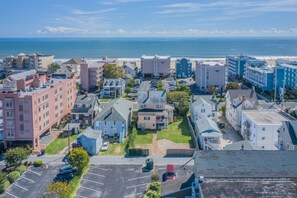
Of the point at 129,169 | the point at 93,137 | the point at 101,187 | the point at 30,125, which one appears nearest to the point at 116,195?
the point at 101,187

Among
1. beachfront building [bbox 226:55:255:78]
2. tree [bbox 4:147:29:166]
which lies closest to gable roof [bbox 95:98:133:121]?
tree [bbox 4:147:29:166]

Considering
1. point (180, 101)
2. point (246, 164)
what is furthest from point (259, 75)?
point (246, 164)

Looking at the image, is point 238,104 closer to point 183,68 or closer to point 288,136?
point 288,136

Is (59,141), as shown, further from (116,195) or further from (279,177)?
(279,177)

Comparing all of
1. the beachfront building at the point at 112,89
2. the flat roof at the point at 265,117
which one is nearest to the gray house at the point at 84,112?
the beachfront building at the point at 112,89

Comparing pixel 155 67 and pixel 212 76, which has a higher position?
pixel 155 67

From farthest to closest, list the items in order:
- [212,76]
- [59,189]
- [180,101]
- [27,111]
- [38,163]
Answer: [212,76]
[180,101]
[27,111]
[38,163]
[59,189]
